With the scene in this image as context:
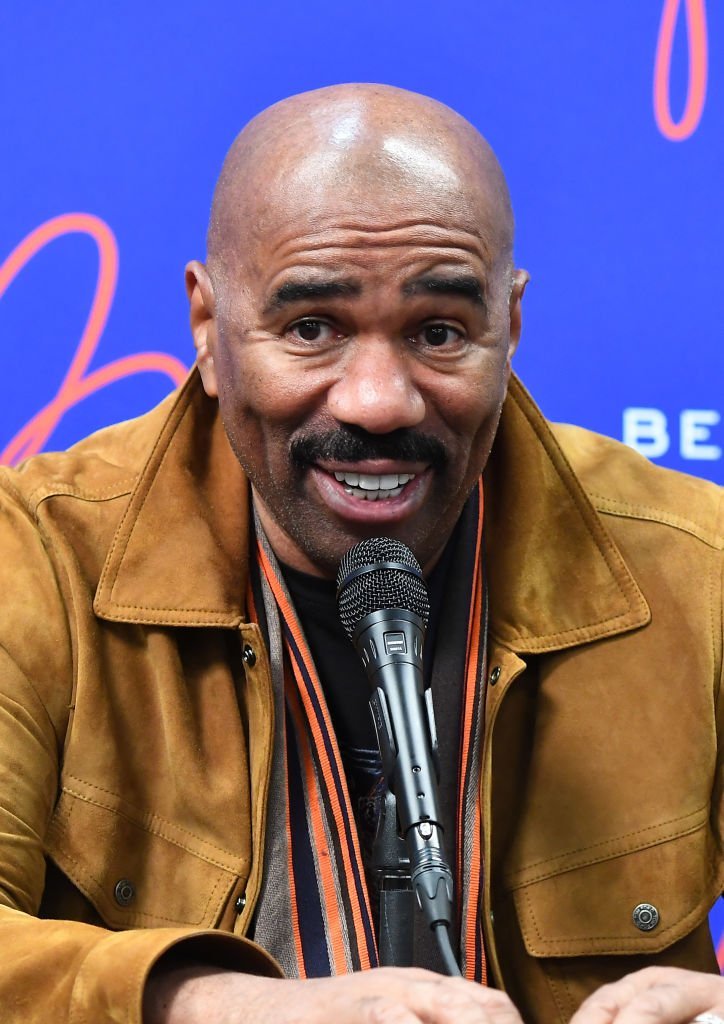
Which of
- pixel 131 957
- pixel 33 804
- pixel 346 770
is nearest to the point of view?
pixel 131 957

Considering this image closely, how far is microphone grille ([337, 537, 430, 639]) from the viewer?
4.17ft

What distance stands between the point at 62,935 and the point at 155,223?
3.89 feet

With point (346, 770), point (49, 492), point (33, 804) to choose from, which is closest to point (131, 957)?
point (33, 804)

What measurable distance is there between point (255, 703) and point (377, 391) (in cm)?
35

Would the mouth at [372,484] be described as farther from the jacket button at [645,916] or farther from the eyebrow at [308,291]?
the jacket button at [645,916]

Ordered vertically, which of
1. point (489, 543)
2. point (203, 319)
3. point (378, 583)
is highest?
point (203, 319)

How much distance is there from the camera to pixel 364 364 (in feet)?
5.00

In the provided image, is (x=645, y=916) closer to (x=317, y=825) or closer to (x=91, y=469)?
(x=317, y=825)

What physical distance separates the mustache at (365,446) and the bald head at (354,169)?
184 mm

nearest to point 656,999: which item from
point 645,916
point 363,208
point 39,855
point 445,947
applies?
point 445,947

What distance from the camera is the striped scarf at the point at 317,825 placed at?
161cm

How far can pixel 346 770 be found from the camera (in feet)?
5.59

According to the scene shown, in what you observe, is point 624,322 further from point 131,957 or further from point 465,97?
point 131,957

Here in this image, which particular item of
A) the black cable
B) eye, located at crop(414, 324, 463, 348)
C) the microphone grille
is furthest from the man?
the black cable
